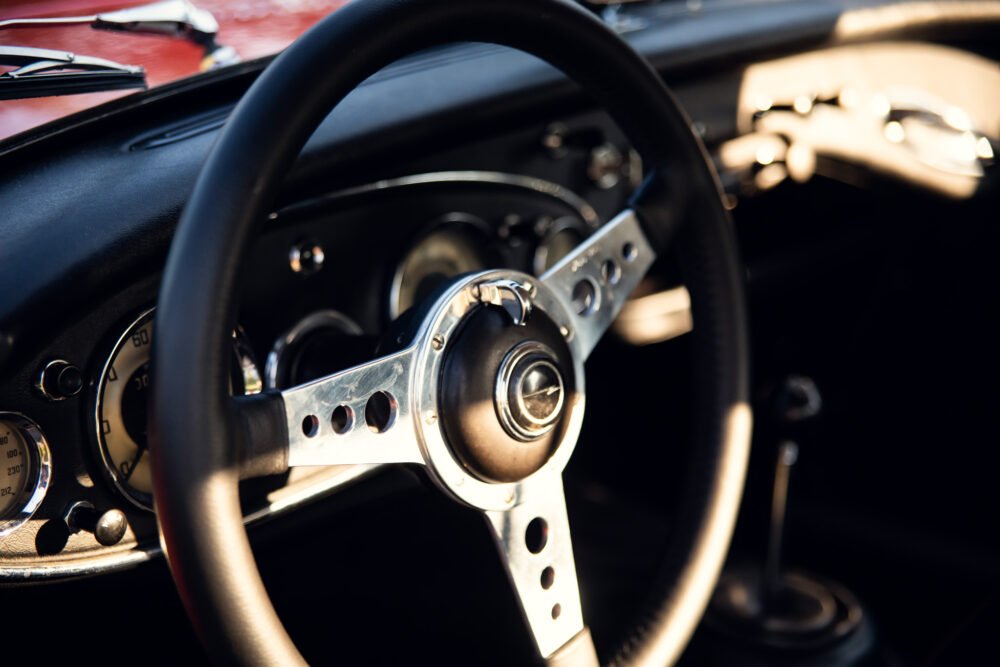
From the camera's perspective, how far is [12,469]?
2.71ft

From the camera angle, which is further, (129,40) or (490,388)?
(129,40)

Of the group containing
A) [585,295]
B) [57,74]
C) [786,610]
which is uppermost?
[57,74]

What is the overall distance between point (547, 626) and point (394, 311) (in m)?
0.36

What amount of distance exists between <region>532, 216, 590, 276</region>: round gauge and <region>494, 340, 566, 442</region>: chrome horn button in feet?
1.32

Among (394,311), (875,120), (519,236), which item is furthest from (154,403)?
(875,120)

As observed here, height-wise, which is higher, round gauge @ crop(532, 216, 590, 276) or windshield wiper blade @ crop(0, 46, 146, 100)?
windshield wiper blade @ crop(0, 46, 146, 100)

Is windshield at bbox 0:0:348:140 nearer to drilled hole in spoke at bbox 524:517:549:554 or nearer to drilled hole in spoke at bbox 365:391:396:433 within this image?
drilled hole in spoke at bbox 365:391:396:433

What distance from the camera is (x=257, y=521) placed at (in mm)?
955

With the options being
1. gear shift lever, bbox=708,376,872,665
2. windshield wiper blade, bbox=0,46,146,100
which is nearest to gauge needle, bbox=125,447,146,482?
windshield wiper blade, bbox=0,46,146,100

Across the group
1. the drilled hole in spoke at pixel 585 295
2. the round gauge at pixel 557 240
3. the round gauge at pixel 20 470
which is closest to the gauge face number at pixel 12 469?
the round gauge at pixel 20 470

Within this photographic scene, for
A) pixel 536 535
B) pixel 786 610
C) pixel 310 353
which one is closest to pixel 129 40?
pixel 310 353

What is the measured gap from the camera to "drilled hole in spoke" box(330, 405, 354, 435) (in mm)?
777

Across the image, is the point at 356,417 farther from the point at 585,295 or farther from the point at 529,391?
the point at 585,295

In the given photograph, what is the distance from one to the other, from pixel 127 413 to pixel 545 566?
1.20ft
